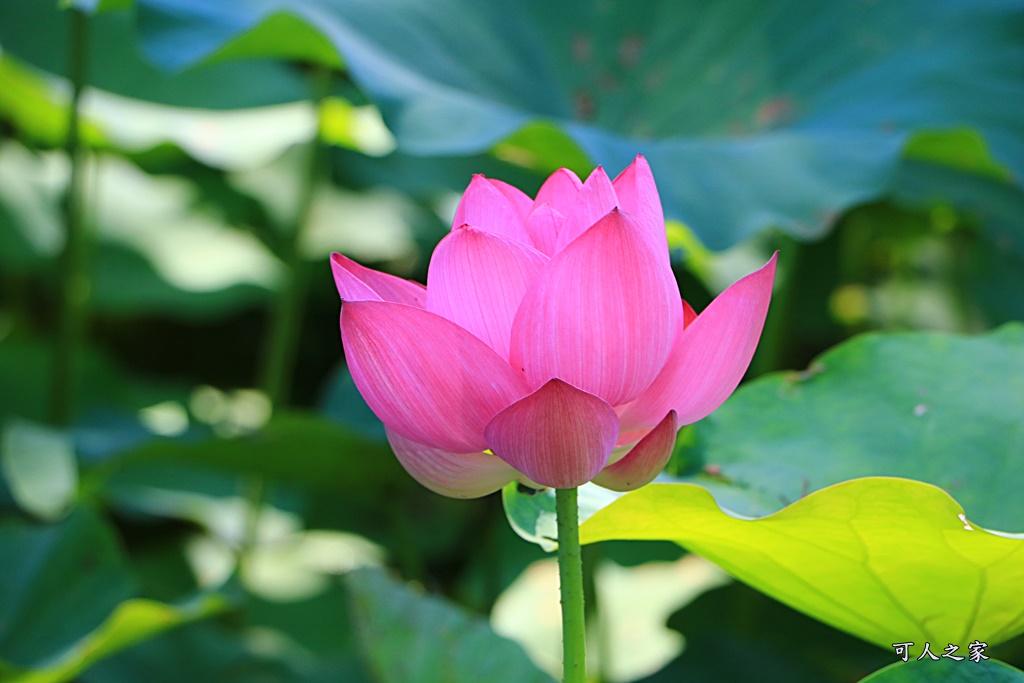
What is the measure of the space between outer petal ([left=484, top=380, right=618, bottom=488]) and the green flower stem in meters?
0.01

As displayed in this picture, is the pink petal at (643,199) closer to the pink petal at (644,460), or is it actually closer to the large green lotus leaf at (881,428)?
Answer: the pink petal at (644,460)

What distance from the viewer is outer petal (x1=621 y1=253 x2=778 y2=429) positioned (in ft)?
1.05

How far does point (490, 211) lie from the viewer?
36 cm

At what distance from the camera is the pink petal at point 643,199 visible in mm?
352

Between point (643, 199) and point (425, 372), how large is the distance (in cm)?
11

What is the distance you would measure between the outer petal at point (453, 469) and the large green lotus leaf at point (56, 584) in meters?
0.62

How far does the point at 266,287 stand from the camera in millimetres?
1591

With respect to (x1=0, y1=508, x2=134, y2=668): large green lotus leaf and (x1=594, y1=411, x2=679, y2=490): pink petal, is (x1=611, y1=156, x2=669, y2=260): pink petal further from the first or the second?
(x1=0, y1=508, x2=134, y2=668): large green lotus leaf

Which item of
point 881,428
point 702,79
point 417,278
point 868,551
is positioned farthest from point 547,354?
point 417,278

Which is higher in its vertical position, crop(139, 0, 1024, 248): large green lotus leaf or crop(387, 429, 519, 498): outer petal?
crop(139, 0, 1024, 248): large green lotus leaf

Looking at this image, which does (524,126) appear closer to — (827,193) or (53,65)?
(827,193)

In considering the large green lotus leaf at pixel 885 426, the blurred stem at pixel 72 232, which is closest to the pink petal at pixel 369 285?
the large green lotus leaf at pixel 885 426

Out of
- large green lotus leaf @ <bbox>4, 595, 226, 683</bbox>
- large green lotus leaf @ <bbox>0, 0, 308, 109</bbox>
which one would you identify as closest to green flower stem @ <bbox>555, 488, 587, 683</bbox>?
large green lotus leaf @ <bbox>4, 595, 226, 683</bbox>

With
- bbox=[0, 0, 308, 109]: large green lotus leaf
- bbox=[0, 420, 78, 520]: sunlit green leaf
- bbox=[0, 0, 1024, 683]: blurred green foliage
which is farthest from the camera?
bbox=[0, 0, 308, 109]: large green lotus leaf
